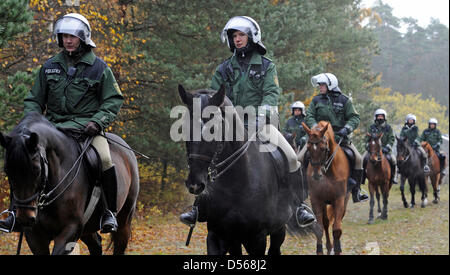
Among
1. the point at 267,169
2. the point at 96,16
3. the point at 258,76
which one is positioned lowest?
the point at 267,169

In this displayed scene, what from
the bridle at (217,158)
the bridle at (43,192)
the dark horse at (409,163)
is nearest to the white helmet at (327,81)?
the bridle at (217,158)

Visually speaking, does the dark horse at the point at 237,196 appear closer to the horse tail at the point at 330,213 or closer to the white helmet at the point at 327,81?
the white helmet at the point at 327,81

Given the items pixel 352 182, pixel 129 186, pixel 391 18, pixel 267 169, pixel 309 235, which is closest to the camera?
Answer: pixel 267 169

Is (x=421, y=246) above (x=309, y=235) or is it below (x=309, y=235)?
below

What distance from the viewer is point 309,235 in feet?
30.9

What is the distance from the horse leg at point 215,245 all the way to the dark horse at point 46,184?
4.23ft

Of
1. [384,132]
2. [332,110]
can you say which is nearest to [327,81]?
[332,110]

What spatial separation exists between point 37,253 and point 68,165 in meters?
0.92

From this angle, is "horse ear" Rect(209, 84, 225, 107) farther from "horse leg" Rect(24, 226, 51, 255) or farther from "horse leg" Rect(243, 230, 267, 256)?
"horse leg" Rect(24, 226, 51, 255)

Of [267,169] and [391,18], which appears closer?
[267,169]

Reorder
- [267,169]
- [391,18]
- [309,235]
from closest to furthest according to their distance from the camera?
[267,169]
[309,235]
[391,18]

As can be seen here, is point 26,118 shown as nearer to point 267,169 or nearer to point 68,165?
point 68,165

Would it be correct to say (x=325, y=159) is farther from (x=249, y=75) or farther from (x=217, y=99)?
(x=217, y=99)

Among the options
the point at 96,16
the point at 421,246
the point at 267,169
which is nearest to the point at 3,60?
the point at 96,16
